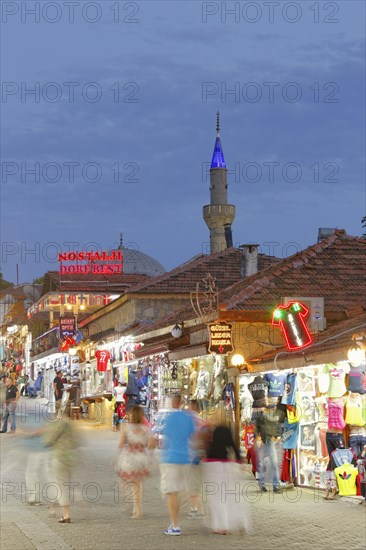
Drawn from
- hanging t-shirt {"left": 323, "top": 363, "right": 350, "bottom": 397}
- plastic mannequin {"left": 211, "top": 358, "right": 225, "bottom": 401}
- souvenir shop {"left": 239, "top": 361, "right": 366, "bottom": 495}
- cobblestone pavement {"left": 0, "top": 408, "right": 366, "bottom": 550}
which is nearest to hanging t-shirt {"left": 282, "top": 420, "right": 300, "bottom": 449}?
souvenir shop {"left": 239, "top": 361, "right": 366, "bottom": 495}

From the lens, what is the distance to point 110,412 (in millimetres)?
40281

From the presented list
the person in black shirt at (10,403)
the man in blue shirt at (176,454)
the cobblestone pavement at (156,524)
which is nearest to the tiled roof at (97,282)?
the person in black shirt at (10,403)

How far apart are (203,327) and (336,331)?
820 centimetres

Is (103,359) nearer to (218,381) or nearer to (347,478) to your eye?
(218,381)

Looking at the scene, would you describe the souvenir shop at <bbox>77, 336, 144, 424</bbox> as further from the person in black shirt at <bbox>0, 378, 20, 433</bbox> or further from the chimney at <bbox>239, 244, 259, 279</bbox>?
the chimney at <bbox>239, 244, 259, 279</bbox>

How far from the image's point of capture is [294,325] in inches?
791

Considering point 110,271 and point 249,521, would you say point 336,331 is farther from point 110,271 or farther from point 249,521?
point 110,271

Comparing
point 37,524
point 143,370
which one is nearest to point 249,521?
point 37,524

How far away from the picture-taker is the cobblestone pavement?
12.4 meters

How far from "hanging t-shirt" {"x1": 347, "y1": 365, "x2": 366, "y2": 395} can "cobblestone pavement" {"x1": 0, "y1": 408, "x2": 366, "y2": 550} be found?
1825 mm

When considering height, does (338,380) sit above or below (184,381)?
below

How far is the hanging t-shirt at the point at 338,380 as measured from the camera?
1738cm

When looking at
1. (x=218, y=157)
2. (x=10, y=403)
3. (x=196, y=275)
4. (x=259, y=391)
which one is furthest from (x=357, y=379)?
(x=218, y=157)

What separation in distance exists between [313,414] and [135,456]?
4810mm
